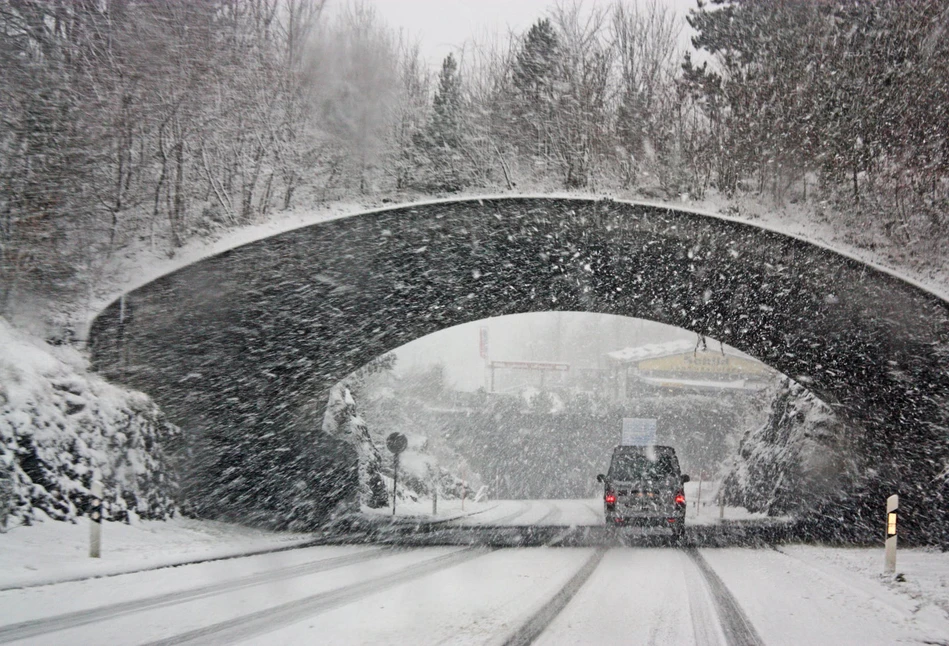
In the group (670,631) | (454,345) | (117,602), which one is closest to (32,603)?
(117,602)

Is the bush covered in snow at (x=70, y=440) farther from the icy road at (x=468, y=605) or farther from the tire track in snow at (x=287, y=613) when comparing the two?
the tire track in snow at (x=287, y=613)

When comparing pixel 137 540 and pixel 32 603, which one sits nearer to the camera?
pixel 32 603

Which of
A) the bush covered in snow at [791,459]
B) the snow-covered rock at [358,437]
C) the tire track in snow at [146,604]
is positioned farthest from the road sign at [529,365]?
the tire track in snow at [146,604]

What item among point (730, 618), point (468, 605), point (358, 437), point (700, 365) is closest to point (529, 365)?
point (700, 365)

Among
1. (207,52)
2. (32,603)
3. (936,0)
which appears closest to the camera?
(32,603)

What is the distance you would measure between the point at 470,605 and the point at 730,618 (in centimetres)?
255

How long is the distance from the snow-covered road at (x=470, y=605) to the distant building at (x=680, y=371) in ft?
132

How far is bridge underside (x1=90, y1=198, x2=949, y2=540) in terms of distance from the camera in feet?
49.1

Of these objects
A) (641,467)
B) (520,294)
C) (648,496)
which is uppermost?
(520,294)

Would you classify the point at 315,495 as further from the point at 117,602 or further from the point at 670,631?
the point at 670,631

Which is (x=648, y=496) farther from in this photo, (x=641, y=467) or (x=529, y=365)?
(x=529, y=365)

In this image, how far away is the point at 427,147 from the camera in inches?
723

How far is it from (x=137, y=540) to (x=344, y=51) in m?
12.5

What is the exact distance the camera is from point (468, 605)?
7949 mm
